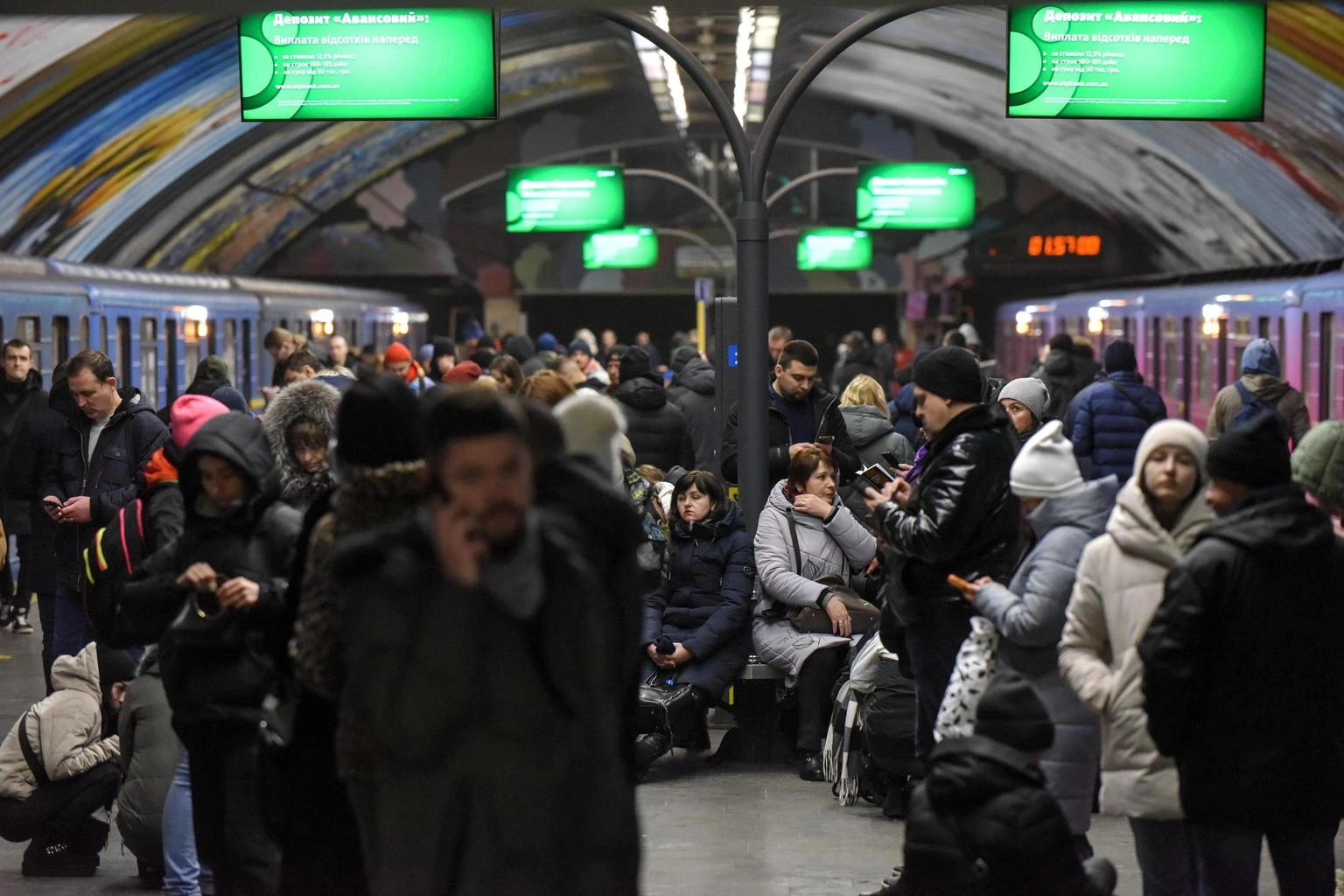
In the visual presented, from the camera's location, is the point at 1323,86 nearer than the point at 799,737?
No

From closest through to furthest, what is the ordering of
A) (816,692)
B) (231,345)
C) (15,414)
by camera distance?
(816,692)
(15,414)
(231,345)

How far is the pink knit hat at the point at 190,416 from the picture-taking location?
5.60 meters

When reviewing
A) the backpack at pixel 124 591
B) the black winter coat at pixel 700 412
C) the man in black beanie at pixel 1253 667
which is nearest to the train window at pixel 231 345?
the black winter coat at pixel 700 412

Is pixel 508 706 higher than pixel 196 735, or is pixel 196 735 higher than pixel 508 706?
pixel 508 706

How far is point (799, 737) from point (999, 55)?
17850mm

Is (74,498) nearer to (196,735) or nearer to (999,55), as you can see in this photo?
(196,735)

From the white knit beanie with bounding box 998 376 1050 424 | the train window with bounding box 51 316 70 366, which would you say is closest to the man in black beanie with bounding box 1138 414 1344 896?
the white knit beanie with bounding box 998 376 1050 424

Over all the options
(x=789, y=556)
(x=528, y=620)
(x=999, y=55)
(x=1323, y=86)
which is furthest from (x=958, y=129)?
(x=528, y=620)

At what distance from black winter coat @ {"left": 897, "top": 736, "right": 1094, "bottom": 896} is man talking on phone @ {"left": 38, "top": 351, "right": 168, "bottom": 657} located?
4.63m

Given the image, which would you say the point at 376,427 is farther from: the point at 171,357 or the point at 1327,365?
the point at 171,357

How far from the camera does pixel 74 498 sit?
8.66 meters

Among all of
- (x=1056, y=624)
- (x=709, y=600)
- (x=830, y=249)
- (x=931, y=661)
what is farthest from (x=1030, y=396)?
(x=830, y=249)

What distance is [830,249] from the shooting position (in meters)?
30.5

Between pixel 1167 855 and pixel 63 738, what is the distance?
12.3ft
